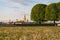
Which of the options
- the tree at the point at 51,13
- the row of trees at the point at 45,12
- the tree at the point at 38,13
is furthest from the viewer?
the tree at the point at 38,13

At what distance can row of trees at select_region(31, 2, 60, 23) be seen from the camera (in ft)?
293

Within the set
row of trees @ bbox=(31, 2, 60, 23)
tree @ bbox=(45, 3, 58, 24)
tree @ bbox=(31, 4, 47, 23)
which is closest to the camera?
tree @ bbox=(45, 3, 58, 24)

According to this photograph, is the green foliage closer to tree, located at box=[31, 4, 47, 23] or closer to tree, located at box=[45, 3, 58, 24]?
tree, located at box=[45, 3, 58, 24]

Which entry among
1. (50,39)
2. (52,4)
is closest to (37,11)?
(52,4)

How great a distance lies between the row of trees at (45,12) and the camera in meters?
89.4

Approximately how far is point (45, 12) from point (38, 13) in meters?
3.82

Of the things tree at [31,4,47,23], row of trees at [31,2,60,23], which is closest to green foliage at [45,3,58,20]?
row of trees at [31,2,60,23]

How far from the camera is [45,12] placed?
304 feet

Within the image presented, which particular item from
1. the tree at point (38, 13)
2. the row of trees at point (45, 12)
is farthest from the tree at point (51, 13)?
the tree at point (38, 13)

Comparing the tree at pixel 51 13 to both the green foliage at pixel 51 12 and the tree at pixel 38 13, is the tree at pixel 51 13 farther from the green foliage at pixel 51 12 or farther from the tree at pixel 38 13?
the tree at pixel 38 13

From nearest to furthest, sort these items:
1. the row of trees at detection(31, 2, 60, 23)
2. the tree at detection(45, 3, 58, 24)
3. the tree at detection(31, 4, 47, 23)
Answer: the tree at detection(45, 3, 58, 24)
the row of trees at detection(31, 2, 60, 23)
the tree at detection(31, 4, 47, 23)

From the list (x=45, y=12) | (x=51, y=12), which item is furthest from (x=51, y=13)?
(x=45, y=12)

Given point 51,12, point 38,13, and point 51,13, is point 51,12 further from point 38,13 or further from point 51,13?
point 38,13

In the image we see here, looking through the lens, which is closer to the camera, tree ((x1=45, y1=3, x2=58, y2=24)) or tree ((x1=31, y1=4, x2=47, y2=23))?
tree ((x1=45, y1=3, x2=58, y2=24))
